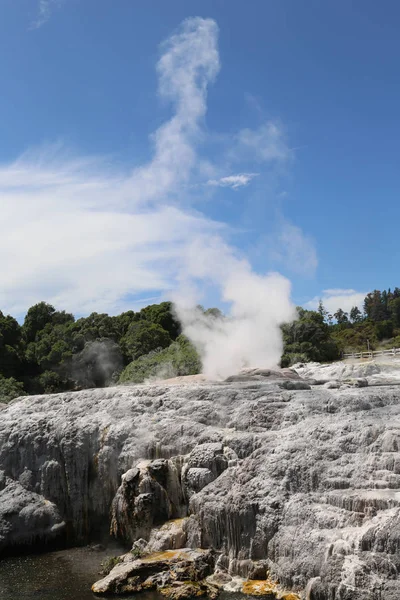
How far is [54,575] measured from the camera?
1598 centimetres

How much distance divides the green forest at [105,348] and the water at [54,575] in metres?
16.8

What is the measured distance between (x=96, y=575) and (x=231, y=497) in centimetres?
415

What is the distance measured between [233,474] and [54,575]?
550cm

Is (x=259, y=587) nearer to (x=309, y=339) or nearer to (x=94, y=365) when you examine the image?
(x=309, y=339)

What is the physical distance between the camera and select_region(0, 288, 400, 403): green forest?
38000mm

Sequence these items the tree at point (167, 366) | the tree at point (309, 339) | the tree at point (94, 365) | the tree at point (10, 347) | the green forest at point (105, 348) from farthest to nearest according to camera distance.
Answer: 1. the tree at point (94, 365)
2. the tree at point (10, 347)
3. the tree at point (309, 339)
4. the green forest at point (105, 348)
5. the tree at point (167, 366)

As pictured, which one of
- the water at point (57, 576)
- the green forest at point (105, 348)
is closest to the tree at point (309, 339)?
the green forest at point (105, 348)

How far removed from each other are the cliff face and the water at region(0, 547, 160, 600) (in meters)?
0.89

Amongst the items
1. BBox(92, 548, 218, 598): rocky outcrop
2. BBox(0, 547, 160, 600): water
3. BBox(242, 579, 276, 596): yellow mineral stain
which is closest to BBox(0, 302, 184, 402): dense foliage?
BBox(0, 547, 160, 600): water

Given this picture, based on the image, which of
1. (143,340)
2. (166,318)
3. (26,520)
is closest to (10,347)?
(143,340)

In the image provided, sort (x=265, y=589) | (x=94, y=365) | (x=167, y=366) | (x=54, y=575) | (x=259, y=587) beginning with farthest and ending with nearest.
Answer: (x=94, y=365), (x=167, y=366), (x=54, y=575), (x=259, y=587), (x=265, y=589)

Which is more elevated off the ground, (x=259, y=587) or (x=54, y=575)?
(x=259, y=587)

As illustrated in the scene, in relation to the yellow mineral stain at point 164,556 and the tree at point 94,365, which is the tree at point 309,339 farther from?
the yellow mineral stain at point 164,556

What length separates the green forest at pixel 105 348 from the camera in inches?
1496
